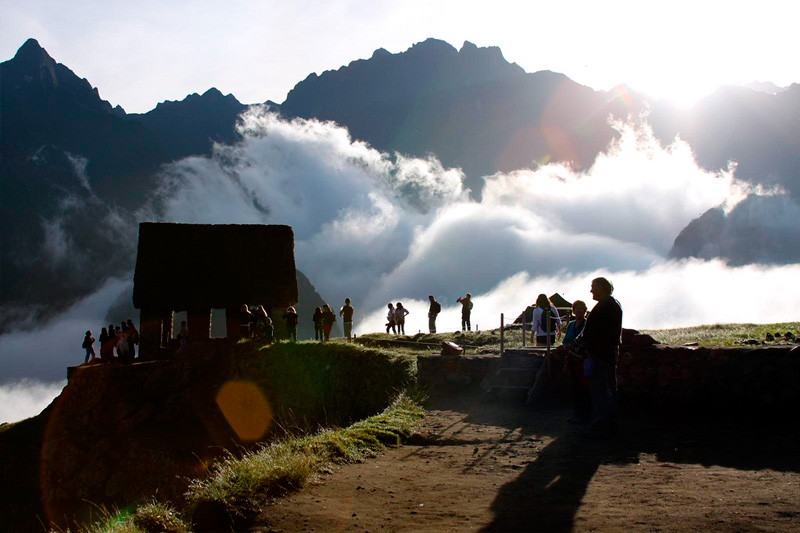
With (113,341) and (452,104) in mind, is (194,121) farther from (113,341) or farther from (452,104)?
(113,341)

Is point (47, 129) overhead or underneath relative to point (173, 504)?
overhead

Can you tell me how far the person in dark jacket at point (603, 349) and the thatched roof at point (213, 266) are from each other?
92.8ft

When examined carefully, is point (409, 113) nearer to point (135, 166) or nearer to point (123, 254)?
point (135, 166)

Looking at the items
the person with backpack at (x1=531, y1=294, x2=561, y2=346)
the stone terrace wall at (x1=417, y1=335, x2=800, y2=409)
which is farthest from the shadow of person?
the person with backpack at (x1=531, y1=294, x2=561, y2=346)

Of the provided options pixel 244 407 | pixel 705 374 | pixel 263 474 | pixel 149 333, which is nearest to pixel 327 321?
pixel 244 407

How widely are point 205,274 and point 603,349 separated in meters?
30.0

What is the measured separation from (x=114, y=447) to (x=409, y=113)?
16266 cm

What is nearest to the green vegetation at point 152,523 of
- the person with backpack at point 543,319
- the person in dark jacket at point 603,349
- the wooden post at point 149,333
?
the person in dark jacket at point 603,349

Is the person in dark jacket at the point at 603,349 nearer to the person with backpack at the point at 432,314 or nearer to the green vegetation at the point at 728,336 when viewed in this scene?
the green vegetation at the point at 728,336

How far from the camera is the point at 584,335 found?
902 cm

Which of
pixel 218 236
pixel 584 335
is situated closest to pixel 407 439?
pixel 584 335

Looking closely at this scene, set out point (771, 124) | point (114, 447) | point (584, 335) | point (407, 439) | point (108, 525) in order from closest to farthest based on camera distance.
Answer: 1. point (108, 525)
2. point (584, 335)
3. point (407, 439)
4. point (114, 447)
5. point (771, 124)

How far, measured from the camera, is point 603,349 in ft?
29.2

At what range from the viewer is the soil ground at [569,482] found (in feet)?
19.4
